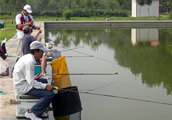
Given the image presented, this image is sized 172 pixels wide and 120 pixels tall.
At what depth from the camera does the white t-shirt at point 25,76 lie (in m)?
3.33

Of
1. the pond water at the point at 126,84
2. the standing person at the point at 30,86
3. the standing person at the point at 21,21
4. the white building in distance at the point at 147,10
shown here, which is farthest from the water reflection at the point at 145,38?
the white building in distance at the point at 147,10

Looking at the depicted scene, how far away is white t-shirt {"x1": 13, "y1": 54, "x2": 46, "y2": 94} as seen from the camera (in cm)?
333

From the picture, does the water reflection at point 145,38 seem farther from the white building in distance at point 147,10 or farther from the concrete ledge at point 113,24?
the white building in distance at point 147,10

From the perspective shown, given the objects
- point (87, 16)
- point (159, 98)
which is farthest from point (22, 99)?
point (87, 16)

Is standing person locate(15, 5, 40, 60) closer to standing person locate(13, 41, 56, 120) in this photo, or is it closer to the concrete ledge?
standing person locate(13, 41, 56, 120)

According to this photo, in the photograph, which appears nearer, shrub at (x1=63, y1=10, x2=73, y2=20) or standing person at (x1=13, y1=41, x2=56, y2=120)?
standing person at (x1=13, y1=41, x2=56, y2=120)

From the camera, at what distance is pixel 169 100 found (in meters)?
5.27

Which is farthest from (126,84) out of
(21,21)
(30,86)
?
(30,86)

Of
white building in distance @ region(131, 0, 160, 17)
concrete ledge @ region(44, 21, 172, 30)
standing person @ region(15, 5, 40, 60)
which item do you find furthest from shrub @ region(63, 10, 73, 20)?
standing person @ region(15, 5, 40, 60)

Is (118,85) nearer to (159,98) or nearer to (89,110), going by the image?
(159,98)

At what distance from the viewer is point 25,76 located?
133 inches

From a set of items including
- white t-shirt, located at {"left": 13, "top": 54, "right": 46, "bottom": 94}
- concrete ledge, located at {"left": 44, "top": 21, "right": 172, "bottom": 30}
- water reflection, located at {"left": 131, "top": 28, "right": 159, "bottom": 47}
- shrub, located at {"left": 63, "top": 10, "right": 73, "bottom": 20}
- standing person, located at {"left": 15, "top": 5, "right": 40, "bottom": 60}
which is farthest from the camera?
shrub, located at {"left": 63, "top": 10, "right": 73, "bottom": 20}

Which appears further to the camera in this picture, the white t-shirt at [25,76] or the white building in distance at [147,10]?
the white building in distance at [147,10]

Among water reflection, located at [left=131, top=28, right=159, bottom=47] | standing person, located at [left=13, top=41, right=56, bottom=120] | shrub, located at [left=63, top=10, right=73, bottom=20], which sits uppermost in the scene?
shrub, located at [left=63, top=10, right=73, bottom=20]
